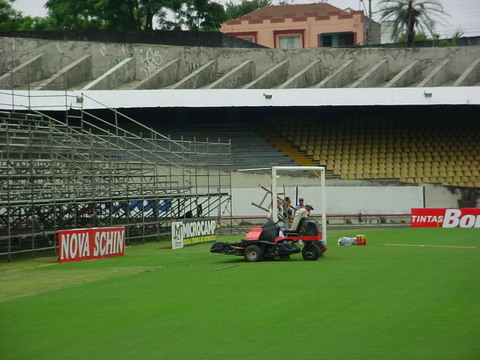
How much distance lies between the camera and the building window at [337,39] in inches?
3219

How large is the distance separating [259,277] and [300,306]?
4561mm

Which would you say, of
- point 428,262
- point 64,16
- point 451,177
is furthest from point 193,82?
point 428,262

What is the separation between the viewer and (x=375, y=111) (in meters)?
52.2

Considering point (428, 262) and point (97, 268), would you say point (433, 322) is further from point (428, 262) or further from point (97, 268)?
point (97, 268)

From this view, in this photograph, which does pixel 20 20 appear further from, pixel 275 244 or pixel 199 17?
pixel 275 244

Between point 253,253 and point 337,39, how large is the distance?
2456 inches

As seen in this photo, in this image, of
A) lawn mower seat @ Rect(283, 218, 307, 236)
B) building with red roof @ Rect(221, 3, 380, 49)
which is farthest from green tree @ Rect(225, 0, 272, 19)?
lawn mower seat @ Rect(283, 218, 307, 236)

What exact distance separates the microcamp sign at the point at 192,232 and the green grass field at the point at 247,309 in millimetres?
6268

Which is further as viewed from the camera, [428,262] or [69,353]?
[428,262]

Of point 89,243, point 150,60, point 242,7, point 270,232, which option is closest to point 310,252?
point 270,232

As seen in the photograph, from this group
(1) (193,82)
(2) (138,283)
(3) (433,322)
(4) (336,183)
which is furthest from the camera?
A: (1) (193,82)

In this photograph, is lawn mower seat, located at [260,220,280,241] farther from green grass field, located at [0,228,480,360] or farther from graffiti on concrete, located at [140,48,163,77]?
graffiti on concrete, located at [140,48,163,77]

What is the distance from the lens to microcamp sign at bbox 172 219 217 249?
29.9 meters

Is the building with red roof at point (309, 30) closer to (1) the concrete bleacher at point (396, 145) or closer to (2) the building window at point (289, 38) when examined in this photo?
(2) the building window at point (289, 38)
